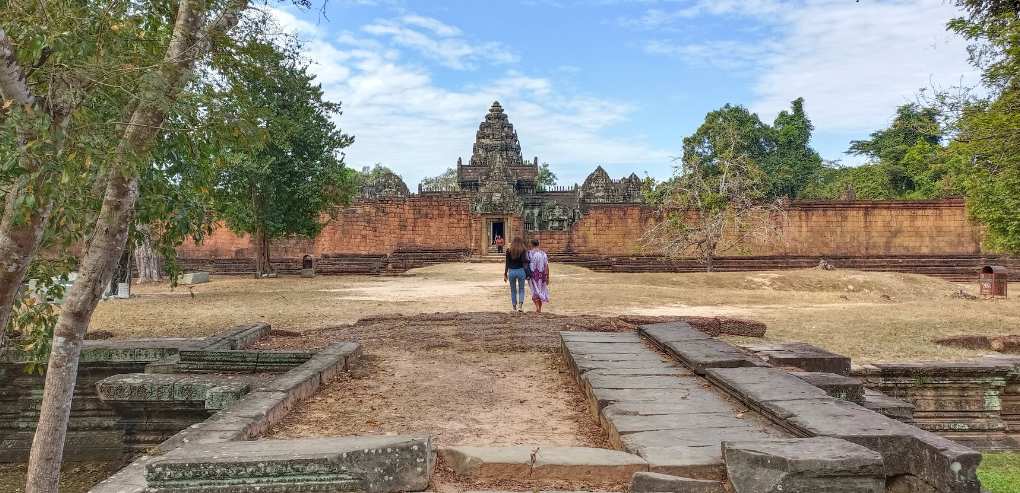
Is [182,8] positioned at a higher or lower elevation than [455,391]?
higher

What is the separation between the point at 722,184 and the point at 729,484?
19.6 m

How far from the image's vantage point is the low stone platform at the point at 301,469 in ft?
8.45

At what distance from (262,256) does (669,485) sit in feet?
67.1

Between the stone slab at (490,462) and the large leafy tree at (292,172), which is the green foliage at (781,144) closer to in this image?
the large leafy tree at (292,172)

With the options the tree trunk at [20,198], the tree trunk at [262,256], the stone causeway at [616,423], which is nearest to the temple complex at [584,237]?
the tree trunk at [262,256]

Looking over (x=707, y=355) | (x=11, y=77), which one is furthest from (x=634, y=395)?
(x=11, y=77)

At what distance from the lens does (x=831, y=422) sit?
3117mm

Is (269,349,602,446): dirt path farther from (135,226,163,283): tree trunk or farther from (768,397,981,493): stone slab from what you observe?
(135,226,163,283): tree trunk

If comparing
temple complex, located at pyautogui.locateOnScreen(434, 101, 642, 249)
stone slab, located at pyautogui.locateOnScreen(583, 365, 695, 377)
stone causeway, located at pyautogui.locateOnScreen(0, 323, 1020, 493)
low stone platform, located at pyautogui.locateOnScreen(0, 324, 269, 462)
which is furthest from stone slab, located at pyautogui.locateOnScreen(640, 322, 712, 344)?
temple complex, located at pyautogui.locateOnScreen(434, 101, 642, 249)

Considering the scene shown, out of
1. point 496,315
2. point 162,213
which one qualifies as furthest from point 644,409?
point 496,315

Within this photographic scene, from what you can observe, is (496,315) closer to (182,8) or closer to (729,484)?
(182,8)

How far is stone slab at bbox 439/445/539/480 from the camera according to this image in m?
2.86

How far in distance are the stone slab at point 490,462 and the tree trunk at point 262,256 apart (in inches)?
719

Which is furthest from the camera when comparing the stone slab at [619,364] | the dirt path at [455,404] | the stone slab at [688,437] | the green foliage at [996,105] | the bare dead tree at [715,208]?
the bare dead tree at [715,208]
